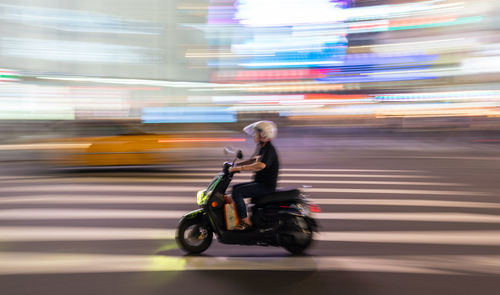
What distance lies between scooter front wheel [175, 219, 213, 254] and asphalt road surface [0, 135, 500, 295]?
0.38ft

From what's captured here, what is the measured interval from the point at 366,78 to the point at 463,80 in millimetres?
19021

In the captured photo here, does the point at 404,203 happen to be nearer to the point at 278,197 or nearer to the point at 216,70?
the point at 278,197

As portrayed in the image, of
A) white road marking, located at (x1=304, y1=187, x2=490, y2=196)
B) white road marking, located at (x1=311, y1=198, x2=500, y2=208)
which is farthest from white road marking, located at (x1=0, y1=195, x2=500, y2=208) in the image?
white road marking, located at (x1=304, y1=187, x2=490, y2=196)

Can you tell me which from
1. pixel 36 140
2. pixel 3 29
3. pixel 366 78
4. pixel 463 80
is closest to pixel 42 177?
pixel 36 140

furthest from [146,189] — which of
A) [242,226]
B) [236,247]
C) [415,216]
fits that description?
[415,216]

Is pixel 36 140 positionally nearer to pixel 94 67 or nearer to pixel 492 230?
pixel 492 230

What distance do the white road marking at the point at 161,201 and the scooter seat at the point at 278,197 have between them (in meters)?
3.21

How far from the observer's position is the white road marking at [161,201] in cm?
805

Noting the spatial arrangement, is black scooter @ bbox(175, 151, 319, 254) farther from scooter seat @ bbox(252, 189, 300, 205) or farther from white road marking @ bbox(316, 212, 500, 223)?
white road marking @ bbox(316, 212, 500, 223)

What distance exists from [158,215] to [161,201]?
1.08 metres

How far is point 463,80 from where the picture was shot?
265 feet

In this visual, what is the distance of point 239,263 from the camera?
4.87 metres

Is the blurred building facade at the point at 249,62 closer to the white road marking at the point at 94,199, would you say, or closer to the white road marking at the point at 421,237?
the white road marking at the point at 94,199

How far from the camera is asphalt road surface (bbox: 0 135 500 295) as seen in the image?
168 inches
